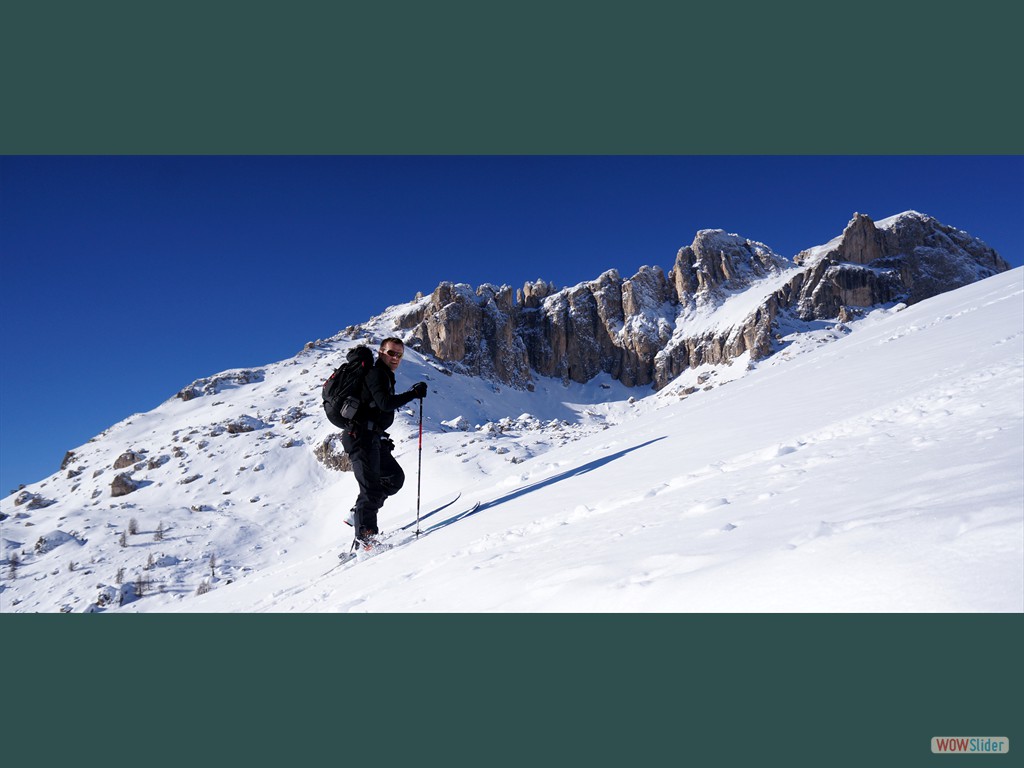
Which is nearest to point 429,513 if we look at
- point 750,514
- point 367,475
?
point 367,475

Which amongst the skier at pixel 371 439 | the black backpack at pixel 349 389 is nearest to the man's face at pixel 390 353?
the skier at pixel 371 439

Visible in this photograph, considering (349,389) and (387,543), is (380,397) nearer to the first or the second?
(349,389)

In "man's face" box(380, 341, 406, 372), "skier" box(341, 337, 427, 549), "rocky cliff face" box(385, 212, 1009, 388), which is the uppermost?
"rocky cliff face" box(385, 212, 1009, 388)

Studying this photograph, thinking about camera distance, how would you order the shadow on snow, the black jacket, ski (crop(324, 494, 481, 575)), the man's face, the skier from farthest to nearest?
the shadow on snow
the man's face
the skier
the black jacket
ski (crop(324, 494, 481, 575))

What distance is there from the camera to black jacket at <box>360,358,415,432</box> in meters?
7.57

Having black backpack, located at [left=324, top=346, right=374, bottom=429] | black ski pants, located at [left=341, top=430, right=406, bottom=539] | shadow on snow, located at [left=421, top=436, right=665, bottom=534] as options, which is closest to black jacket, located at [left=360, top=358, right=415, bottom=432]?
black backpack, located at [left=324, top=346, right=374, bottom=429]

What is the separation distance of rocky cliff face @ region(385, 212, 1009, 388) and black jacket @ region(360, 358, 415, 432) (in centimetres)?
14487

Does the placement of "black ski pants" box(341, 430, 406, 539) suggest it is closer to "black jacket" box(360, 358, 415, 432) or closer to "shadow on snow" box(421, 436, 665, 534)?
"black jacket" box(360, 358, 415, 432)

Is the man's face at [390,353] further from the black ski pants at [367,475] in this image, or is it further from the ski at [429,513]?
the ski at [429,513]

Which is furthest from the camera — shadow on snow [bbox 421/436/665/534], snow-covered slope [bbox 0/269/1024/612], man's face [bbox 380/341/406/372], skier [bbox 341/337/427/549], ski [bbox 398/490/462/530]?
ski [bbox 398/490/462/530]

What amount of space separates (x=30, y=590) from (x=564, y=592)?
1925 inches

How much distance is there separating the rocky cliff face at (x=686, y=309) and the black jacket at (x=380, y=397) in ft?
475

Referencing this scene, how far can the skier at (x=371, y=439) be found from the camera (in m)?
7.77

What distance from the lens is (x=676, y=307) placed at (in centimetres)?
19762
